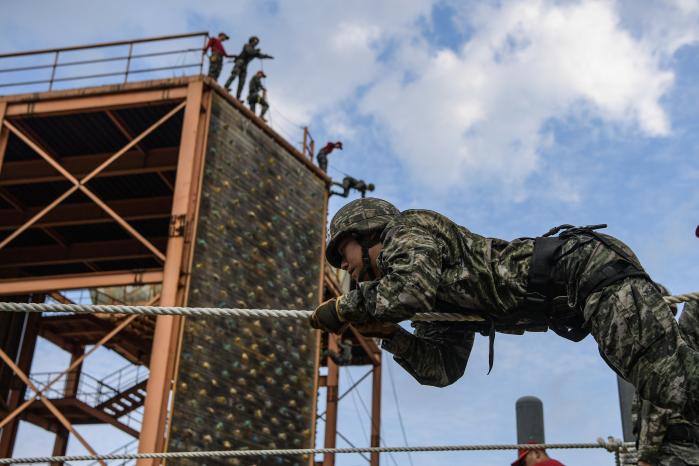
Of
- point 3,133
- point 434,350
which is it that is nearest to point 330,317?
point 434,350

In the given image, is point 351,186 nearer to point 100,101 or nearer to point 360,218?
point 100,101

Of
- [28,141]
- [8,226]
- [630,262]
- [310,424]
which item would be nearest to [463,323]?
[630,262]

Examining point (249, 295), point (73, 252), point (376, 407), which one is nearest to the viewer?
point (249, 295)

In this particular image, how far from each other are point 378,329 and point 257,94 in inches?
581

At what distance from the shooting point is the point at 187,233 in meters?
14.6

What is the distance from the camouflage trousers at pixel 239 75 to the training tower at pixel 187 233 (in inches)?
28.0

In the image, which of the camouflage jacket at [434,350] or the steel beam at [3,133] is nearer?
the camouflage jacket at [434,350]

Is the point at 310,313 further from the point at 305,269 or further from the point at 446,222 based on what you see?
the point at 305,269

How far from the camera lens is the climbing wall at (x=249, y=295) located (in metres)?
14.0

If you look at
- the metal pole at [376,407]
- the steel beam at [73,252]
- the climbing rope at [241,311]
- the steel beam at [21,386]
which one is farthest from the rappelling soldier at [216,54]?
the climbing rope at [241,311]

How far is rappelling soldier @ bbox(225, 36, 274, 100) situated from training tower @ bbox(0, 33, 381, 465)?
861 mm

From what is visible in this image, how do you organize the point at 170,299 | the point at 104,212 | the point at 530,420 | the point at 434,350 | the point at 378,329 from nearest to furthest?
the point at 378,329
the point at 434,350
the point at 530,420
the point at 170,299
the point at 104,212

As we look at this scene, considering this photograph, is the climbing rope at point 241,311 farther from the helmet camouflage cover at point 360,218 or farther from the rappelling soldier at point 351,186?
the rappelling soldier at point 351,186

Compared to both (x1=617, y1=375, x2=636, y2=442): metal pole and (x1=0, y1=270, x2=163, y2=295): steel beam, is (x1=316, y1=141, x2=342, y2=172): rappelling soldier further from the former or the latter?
(x1=617, y1=375, x2=636, y2=442): metal pole
